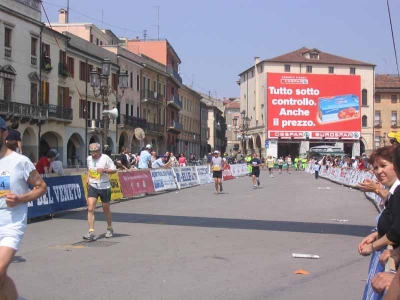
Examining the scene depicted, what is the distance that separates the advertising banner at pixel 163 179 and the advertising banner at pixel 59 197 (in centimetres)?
726

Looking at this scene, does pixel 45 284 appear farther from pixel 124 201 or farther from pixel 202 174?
pixel 202 174

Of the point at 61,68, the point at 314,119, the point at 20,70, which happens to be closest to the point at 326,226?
the point at 20,70

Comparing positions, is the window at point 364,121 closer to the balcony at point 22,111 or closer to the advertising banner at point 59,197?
the balcony at point 22,111

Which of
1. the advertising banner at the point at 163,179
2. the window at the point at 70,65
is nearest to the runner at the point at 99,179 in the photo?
the advertising banner at the point at 163,179

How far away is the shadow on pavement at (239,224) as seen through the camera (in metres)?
12.5

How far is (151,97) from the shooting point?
216 ft

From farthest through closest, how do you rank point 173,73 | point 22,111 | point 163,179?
point 173,73, point 22,111, point 163,179

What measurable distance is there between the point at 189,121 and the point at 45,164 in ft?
246

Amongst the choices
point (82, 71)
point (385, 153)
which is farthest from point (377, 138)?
point (385, 153)

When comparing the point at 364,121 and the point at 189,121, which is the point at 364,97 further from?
the point at 189,121

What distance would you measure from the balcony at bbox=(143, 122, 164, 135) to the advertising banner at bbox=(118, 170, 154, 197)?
40.7m

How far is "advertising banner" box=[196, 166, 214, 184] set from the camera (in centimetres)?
3194

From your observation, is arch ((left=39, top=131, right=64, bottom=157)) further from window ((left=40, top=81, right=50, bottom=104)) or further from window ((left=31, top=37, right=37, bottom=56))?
window ((left=31, top=37, right=37, bottom=56))

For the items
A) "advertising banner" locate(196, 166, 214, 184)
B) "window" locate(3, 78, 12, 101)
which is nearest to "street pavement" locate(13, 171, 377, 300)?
"advertising banner" locate(196, 166, 214, 184)
